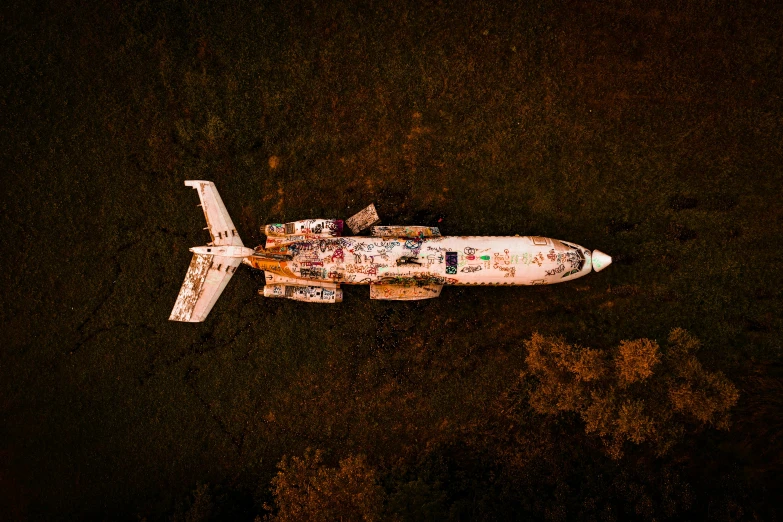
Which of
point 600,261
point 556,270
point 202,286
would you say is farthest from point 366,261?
point 600,261

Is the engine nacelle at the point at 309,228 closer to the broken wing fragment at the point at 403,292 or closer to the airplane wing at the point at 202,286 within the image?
the airplane wing at the point at 202,286

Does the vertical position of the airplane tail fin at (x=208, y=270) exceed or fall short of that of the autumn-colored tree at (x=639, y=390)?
it exceeds it

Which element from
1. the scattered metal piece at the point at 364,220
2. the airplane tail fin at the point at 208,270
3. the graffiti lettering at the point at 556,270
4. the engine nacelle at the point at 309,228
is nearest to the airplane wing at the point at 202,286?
the airplane tail fin at the point at 208,270

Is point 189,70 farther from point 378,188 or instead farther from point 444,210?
point 444,210

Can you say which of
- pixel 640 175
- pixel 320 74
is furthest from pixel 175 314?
pixel 640 175

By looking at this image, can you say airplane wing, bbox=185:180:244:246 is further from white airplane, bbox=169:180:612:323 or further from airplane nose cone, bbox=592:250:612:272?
airplane nose cone, bbox=592:250:612:272
